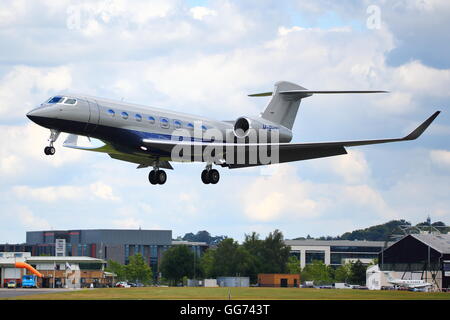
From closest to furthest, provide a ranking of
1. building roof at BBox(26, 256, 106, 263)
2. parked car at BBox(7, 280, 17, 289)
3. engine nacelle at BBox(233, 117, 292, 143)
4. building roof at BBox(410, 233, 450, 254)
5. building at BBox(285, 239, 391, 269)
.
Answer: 1. engine nacelle at BBox(233, 117, 292, 143)
2. parked car at BBox(7, 280, 17, 289)
3. building roof at BBox(410, 233, 450, 254)
4. building roof at BBox(26, 256, 106, 263)
5. building at BBox(285, 239, 391, 269)

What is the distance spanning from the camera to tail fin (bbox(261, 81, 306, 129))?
1956 inches

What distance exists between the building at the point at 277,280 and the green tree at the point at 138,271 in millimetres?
37880

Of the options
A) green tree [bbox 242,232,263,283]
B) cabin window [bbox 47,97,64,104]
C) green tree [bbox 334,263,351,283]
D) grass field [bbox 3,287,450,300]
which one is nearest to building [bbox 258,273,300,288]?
green tree [bbox 242,232,263,283]

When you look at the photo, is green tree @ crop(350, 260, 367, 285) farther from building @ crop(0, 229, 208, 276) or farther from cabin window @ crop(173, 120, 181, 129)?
cabin window @ crop(173, 120, 181, 129)

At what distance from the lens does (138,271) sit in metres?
120

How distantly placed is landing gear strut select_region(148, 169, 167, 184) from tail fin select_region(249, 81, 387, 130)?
7.04 metres

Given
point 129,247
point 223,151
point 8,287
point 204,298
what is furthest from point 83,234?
point 223,151

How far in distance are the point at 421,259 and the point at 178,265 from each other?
90.9 ft

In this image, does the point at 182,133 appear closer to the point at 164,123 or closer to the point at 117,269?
the point at 164,123

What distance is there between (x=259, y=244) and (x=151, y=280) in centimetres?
3417

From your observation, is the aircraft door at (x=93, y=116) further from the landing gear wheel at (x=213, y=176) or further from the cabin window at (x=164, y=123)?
the landing gear wheel at (x=213, y=176)

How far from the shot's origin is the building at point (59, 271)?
3679 inches

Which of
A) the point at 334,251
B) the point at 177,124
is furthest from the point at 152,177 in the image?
the point at 334,251
